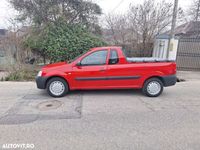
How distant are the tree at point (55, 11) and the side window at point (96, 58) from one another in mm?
6766

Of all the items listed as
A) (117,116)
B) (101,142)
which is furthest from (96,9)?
(101,142)

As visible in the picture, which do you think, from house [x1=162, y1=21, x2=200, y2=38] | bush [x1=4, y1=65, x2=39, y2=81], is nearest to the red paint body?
bush [x1=4, y1=65, x2=39, y2=81]

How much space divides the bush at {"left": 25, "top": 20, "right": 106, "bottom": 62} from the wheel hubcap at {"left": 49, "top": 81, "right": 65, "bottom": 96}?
5289 millimetres

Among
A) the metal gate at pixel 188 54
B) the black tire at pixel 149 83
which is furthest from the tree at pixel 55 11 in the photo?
the black tire at pixel 149 83

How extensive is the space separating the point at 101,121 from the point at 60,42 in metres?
7.92

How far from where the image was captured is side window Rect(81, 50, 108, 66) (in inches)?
224

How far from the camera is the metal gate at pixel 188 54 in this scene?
1138 centimetres

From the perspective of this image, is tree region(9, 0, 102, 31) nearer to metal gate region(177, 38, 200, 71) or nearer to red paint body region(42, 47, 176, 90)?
metal gate region(177, 38, 200, 71)

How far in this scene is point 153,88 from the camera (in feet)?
19.0

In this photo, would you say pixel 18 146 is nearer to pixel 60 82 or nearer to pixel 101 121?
pixel 101 121

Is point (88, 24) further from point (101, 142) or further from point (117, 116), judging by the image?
point (101, 142)

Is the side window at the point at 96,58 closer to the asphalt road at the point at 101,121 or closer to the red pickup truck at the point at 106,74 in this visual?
the red pickup truck at the point at 106,74

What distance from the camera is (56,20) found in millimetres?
11414

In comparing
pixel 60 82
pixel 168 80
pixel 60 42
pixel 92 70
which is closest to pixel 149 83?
pixel 168 80
